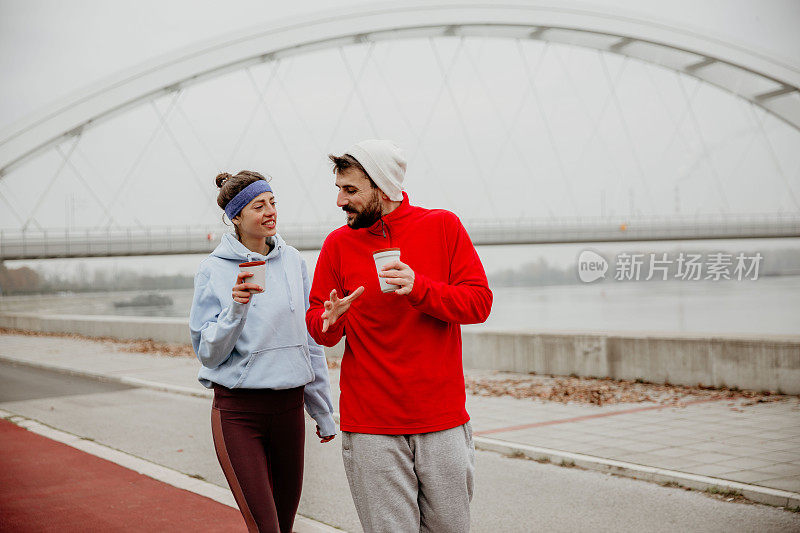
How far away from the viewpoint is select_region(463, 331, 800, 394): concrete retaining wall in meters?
9.02

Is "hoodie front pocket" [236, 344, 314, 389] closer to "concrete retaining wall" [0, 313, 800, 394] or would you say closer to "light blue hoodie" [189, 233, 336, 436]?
"light blue hoodie" [189, 233, 336, 436]

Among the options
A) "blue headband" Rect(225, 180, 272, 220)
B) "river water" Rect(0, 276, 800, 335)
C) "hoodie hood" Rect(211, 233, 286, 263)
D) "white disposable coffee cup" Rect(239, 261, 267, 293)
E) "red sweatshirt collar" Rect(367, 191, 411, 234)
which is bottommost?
"river water" Rect(0, 276, 800, 335)

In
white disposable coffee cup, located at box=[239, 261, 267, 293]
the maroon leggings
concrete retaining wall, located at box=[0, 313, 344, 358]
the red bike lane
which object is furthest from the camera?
concrete retaining wall, located at box=[0, 313, 344, 358]

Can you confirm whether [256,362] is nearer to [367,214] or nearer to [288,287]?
[288,287]

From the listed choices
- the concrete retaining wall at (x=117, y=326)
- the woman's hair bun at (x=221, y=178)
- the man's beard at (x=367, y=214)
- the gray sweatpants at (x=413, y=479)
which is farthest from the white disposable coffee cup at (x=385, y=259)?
the concrete retaining wall at (x=117, y=326)

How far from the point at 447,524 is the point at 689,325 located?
121 feet

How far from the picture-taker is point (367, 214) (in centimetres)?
277

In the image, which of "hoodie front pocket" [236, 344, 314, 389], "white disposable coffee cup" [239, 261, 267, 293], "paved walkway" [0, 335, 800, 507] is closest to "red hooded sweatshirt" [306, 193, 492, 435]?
"white disposable coffee cup" [239, 261, 267, 293]

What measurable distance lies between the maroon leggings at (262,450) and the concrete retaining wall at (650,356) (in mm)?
7014

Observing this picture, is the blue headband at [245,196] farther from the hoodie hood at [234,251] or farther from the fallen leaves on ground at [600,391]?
the fallen leaves on ground at [600,391]

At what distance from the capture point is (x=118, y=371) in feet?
48.3

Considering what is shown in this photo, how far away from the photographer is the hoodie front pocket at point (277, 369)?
3318 mm

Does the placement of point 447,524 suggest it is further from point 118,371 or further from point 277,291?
point 118,371

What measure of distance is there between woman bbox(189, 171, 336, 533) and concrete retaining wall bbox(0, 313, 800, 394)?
7.01 meters
